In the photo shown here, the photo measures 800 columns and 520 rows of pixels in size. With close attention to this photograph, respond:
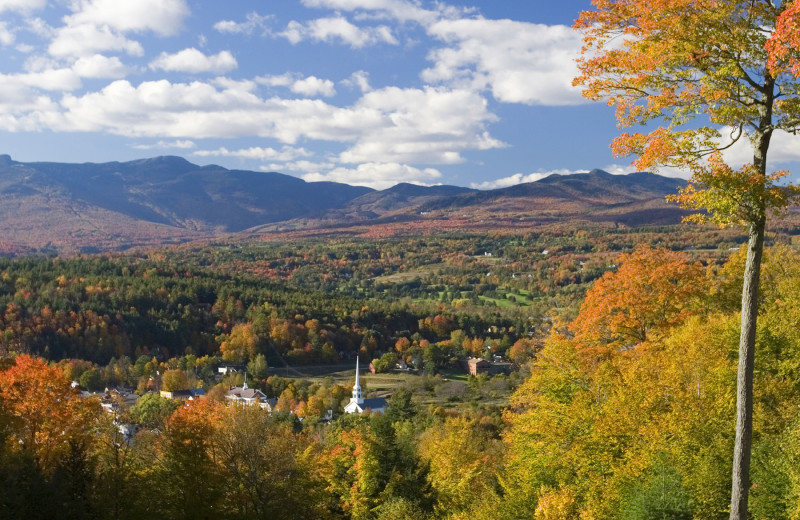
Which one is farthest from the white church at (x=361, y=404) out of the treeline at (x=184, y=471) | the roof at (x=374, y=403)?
the treeline at (x=184, y=471)

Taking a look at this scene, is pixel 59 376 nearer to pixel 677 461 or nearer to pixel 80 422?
pixel 80 422

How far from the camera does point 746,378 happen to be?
36.1 feet

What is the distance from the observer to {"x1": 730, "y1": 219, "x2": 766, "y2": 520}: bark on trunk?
10.8m

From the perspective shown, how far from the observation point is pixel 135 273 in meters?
127

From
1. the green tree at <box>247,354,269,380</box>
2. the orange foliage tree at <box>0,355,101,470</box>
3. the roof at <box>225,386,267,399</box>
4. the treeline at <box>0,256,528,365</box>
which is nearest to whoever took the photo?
the orange foliage tree at <box>0,355,101,470</box>

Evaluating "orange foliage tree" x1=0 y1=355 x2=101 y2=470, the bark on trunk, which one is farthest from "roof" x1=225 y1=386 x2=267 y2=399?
the bark on trunk

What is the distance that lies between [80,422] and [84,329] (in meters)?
81.8

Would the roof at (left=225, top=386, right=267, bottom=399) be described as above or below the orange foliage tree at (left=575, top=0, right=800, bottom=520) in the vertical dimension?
below

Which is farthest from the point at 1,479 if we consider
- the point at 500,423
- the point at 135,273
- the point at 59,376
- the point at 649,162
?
the point at 135,273

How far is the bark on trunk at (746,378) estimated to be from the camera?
10.8m

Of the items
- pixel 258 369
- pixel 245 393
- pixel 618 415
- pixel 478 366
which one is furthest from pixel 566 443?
pixel 478 366

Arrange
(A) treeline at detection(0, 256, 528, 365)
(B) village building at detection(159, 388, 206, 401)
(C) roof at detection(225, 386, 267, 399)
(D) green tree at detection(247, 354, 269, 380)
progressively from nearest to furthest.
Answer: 1. (B) village building at detection(159, 388, 206, 401)
2. (C) roof at detection(225, 386, 267, 399)
3. (D) green tree at detection(247, 354, 269, 380)
4. (A) treeline at detection(0, 256, 528, 365)

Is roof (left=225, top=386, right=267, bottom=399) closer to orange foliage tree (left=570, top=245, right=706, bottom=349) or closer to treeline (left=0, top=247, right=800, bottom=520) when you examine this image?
treeline (left=0, top=247, right=800, bottom=520)

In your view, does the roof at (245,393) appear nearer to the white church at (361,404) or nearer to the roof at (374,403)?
the white church at (361,404)
